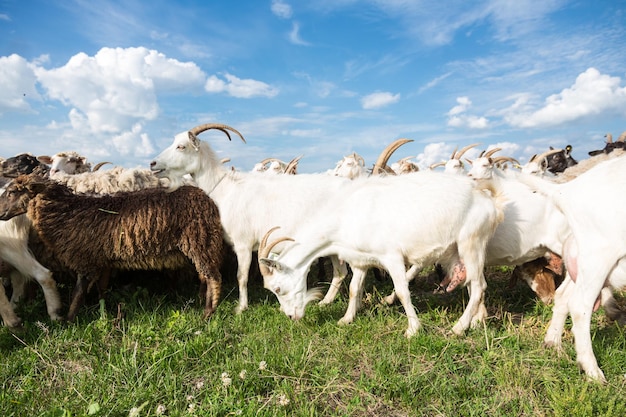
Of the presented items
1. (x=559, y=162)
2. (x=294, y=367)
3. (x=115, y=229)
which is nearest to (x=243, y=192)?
(x=115, y=229)

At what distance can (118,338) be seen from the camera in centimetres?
448

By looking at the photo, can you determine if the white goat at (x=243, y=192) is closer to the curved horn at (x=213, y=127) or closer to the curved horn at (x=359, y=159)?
the curved horn at (x=213, y=127)

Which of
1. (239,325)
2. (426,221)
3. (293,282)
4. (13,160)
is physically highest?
(13,160)

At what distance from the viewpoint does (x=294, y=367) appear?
3645 mm

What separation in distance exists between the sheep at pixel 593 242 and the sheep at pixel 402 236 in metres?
0.95

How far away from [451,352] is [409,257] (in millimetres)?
1105

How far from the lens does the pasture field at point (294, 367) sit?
10.6 feet

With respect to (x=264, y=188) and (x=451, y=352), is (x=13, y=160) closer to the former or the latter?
(x=264, y=188)

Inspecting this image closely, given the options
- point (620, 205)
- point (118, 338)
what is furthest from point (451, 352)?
point (118, 338)

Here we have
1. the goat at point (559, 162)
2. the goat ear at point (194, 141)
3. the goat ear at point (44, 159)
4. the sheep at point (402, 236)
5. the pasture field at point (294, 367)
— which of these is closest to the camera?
the pasture field at point (294, 367)

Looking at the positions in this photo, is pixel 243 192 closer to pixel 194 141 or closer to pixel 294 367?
pixel 194 141

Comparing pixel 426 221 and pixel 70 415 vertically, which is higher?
pixel 426 221

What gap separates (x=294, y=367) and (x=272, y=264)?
1.38 meters

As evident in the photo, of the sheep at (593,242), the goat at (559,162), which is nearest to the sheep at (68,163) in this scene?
the sheep at (593,242)
